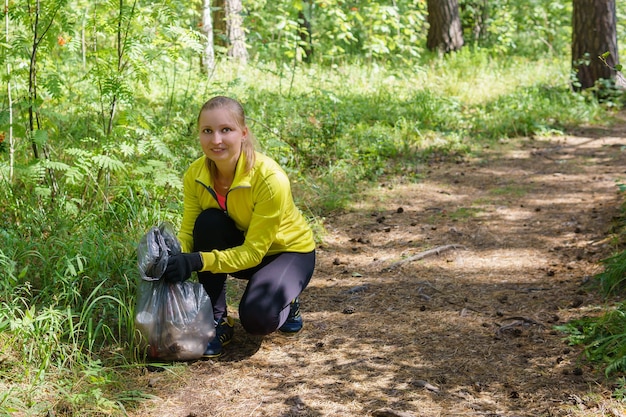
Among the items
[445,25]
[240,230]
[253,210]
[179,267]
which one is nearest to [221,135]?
[253,210]

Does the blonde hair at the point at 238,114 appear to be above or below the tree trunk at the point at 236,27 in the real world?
below

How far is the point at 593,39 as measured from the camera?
9.76 m

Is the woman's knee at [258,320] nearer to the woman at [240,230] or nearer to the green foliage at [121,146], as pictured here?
the woman at [240,230]

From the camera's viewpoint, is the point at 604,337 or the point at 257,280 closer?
the point at 604,337

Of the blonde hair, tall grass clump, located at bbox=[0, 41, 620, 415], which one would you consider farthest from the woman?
tall grass clump, located at bbox=[0, 41, 620, 415]

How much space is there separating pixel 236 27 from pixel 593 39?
213 inches

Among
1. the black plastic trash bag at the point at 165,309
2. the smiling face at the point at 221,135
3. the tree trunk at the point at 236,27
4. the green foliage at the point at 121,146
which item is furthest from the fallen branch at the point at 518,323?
the tree trunk at the point at 236,27

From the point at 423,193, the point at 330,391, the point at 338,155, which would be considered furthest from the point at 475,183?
the point at 330,391

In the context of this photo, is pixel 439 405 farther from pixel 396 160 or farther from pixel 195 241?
pixel 396 160

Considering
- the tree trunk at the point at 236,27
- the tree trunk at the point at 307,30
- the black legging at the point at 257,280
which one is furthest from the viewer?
the tree trunk at the point at 236,27

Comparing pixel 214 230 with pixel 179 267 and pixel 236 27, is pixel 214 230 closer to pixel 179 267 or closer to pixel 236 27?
pixel 179 267

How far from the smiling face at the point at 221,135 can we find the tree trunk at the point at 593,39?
758cm

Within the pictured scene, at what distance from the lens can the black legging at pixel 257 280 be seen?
341cm

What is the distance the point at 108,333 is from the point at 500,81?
8.55 metres
